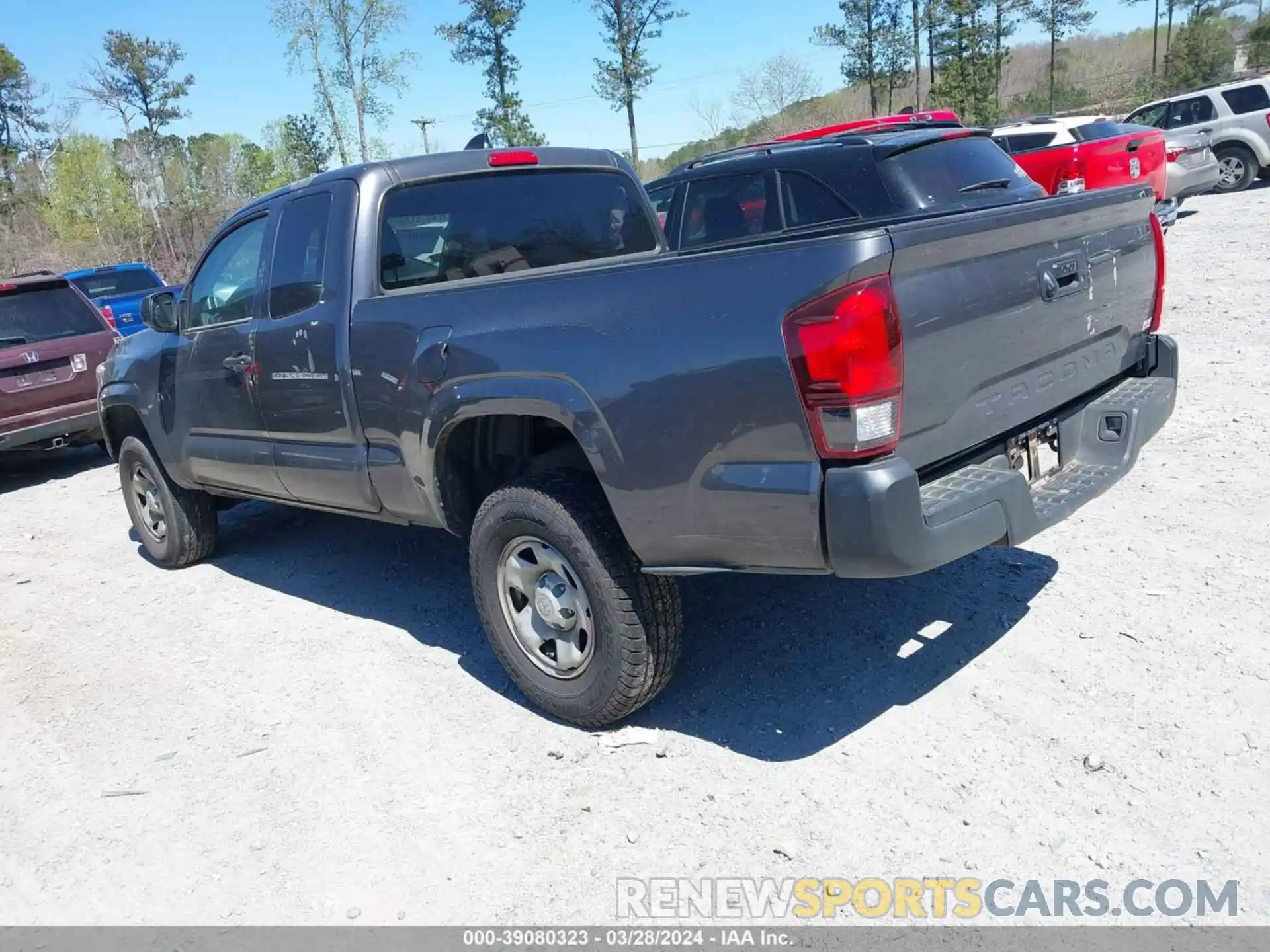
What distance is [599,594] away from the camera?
3293 millimetres

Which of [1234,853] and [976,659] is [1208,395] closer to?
[976,659]

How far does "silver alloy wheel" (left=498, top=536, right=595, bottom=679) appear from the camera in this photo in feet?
11.4

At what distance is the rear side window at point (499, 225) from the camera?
4.18m

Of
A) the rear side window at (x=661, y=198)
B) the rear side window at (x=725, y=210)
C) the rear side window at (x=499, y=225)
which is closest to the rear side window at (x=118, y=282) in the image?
the rear side window at (x=661, y=198)

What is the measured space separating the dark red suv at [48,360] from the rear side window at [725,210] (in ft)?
18.4

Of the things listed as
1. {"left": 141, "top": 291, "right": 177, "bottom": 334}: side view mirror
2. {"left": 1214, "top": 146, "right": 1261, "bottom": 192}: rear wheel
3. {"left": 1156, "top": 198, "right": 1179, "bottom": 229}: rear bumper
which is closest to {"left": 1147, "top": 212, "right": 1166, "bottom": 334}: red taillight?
{"left": 141, "top": 291, "right": 177, "bottom": 334}: side view mirror

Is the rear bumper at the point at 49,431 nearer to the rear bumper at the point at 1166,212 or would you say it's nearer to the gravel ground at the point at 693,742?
the gravel ground at the point at 693,742

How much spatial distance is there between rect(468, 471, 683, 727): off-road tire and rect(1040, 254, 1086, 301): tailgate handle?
1.57 metres

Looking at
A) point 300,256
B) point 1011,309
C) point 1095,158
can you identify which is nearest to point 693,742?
point 1011,309

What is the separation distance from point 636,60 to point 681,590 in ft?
118

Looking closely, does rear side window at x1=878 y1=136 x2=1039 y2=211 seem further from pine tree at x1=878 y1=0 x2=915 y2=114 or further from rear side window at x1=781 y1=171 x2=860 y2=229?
pine tree at x1=878 y1=0 x2=915 y2=114

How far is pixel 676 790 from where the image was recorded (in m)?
3.18

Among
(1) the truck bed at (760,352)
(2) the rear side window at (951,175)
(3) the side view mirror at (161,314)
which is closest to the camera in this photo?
(1) the truck bed at (760,352)
